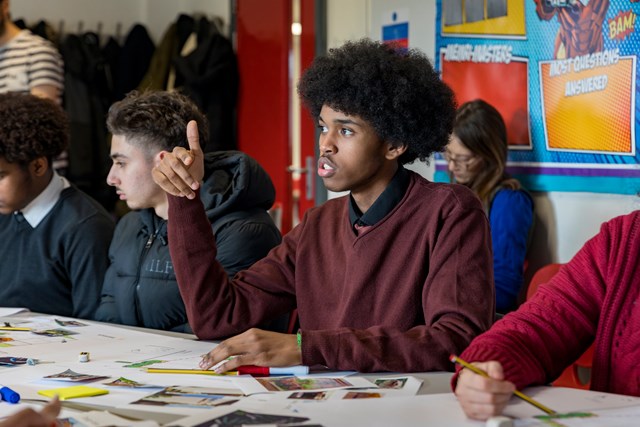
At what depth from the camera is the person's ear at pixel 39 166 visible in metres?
3.17

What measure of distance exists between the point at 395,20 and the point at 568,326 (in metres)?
2.89

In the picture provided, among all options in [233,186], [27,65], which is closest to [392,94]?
[233,186]

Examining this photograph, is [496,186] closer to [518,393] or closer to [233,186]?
[233,186]

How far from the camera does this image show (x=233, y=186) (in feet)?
8.94

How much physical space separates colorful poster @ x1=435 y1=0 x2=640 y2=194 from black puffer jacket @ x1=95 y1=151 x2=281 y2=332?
1.33 meters

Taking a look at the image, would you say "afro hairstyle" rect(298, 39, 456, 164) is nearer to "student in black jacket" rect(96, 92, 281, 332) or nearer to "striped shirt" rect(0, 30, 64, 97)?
"student in black jacket" rect(96, 92, 281, 332)

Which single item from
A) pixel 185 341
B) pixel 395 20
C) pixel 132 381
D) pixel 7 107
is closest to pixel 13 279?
pixel 7 107

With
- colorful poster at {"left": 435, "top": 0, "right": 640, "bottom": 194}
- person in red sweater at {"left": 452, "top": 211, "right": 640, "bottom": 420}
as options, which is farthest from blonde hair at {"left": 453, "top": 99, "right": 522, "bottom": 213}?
person in red sweater at {"left": 452, "top": 211, "right": 640, "bottom": 420}

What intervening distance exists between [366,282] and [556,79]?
1.77m

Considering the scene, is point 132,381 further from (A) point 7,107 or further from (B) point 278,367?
(A) point 7,107

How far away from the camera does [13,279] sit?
3.12m

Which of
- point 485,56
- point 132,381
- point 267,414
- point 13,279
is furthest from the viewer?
point 485,56

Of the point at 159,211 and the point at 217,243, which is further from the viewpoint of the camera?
the point at 159,211

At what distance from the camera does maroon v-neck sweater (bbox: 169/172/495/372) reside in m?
1.93
